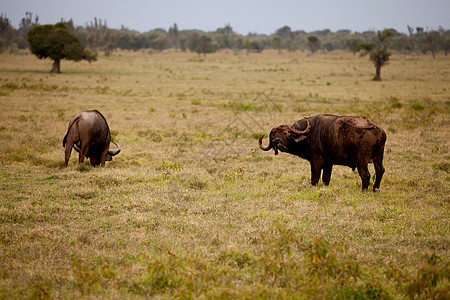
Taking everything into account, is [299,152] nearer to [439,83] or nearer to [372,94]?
[372,94]

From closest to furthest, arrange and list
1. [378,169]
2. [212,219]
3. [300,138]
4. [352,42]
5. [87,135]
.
Answer: [212,219], [378,169], [300,138], [87,135], [352,42]

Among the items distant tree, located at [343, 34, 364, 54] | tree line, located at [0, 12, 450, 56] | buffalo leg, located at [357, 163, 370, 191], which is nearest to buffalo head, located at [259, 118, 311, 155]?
buffalo leg, located at [357, 163, 370, 191]

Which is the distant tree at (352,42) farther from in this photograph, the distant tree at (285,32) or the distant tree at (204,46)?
the distant tree at (285,32)

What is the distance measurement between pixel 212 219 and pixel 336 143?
324 centimetres

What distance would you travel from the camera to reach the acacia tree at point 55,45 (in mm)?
36719

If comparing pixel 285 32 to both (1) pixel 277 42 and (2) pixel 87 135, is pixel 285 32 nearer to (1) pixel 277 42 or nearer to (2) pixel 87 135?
(1) pixel 277 42

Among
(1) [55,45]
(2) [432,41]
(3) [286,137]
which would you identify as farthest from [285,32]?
(3) [286,137]

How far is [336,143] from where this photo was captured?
8227 mm

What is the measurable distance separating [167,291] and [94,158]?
6756mm

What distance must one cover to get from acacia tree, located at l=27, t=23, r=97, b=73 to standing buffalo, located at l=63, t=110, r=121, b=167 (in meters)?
30.6

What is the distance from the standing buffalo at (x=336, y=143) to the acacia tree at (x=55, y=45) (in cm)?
3409

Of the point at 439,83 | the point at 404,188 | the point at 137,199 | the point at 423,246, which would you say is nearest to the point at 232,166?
the point at 137,199

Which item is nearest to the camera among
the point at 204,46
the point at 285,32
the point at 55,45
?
the point at 55,45

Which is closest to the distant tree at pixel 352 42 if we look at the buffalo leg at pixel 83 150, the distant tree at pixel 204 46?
the distant tree at pixel 204 46
